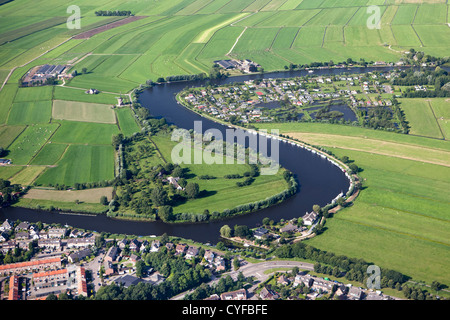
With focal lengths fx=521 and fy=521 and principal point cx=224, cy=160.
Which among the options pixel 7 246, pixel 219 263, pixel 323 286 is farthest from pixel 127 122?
pixel 323 286

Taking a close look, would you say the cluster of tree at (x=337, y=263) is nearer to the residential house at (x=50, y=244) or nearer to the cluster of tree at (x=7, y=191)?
the residential house at (x=50, y=244)

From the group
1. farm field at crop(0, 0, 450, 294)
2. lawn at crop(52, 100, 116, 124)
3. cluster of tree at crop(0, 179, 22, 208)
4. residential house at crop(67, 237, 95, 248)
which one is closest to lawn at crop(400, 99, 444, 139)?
farm field at crop(0, 0, 450, 294)

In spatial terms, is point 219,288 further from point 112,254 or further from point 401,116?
point 401,116

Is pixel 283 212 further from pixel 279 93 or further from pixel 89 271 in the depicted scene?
pixel 279 93

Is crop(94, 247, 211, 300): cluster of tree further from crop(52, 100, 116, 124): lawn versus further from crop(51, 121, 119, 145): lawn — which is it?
crop(52, 100, 116, 124): lawn

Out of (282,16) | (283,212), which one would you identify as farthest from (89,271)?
(282,16)

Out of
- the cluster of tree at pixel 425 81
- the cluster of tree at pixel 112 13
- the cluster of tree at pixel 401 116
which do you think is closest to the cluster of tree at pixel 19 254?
the cluster of tree at pixel 401 116
